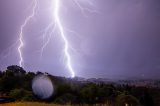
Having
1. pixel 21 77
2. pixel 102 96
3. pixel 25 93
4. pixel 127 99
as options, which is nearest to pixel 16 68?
pixel 21 77

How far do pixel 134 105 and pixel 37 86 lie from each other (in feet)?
67.1

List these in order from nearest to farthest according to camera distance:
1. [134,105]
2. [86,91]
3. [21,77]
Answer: [134,105] → [86,91] → [21,77]

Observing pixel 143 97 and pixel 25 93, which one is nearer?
pixel 25 93

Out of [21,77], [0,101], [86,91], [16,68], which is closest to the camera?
[0,101]

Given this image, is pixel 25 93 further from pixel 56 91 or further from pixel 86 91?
pixel 86 91

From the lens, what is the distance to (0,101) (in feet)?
73.7

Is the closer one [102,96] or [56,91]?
[56,91]

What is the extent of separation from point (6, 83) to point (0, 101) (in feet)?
80.4

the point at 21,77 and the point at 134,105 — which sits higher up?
the point at 21,77

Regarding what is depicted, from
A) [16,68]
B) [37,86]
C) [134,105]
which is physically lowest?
[134,105]

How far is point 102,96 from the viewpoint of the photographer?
48219mm

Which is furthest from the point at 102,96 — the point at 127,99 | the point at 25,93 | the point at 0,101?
the point at 0,101

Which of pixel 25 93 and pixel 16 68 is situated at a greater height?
pixel 16 68

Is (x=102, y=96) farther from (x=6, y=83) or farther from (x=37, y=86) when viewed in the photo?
(x=6, y=83)
